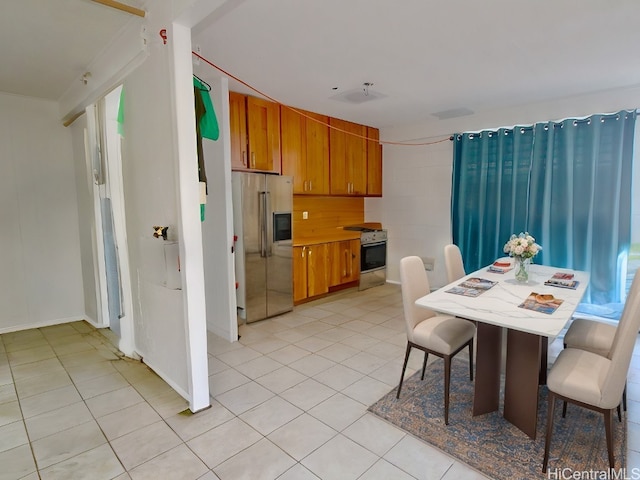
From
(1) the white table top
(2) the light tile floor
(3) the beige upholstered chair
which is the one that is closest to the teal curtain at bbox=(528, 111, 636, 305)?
(2) the light tile floor

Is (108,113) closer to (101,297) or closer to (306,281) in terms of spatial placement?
(101,297)

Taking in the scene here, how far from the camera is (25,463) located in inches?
74.2

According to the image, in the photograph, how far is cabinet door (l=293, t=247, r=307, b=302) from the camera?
446 cm

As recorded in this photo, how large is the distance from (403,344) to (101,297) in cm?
327

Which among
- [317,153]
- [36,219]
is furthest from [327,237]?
[36,219]

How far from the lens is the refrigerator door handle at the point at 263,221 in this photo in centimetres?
384

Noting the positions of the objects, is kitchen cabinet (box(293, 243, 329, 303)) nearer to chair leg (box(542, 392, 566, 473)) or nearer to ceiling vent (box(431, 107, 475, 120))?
ceiling vent (box(431, 107, 475, 120))

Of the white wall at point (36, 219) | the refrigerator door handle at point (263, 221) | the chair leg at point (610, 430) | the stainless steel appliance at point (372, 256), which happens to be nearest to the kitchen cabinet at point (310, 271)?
the refrigerator door handle at point (263, 221)

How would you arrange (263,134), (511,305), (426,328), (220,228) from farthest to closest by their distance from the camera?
(263,134), (220,228), (426,328), (511,305)

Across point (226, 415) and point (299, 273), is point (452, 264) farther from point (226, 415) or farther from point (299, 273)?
point (226, 415)

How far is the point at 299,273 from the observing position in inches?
177

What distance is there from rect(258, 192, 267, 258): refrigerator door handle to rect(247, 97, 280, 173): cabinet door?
43 centimetres

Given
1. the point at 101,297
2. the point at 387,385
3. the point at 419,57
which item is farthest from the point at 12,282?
the point at 419,57

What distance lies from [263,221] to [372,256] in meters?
2.24
